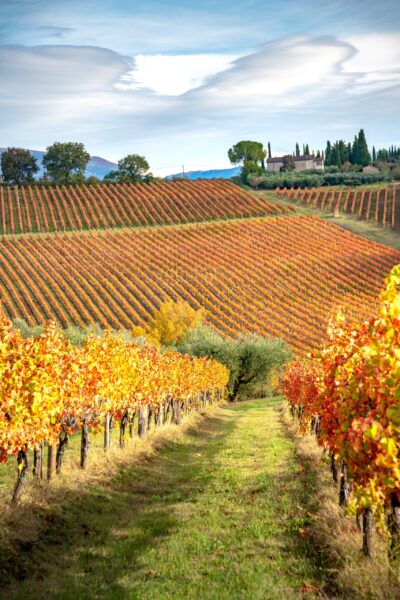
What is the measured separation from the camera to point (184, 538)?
14922 mm

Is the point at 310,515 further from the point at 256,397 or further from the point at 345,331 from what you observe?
the point at 256,397

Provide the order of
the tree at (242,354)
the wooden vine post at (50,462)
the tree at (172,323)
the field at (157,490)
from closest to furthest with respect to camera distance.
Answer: the field at (157,490), the wooden vine post at (50,462), the tree at (242,354), the tree at (172,323)

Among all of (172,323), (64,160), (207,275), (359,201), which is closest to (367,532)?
(172,323)

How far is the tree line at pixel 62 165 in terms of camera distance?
162 meters

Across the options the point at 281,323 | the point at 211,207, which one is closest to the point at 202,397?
the point at 281,323

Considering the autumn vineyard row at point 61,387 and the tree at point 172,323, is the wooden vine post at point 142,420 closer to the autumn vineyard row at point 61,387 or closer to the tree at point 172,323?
the autumn vineyard row at point 61,387

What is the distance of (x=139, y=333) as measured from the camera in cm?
7050

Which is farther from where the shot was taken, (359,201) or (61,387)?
(359,201)

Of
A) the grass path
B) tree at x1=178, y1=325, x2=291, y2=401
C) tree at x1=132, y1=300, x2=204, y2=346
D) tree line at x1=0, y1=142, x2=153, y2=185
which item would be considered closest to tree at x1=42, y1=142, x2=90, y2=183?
tree line at x1=0, y1=142, x2=153, y2=185

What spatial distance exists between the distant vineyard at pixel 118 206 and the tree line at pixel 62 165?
61.8 ft

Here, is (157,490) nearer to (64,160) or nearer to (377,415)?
(377,415)

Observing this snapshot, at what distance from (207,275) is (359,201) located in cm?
5620

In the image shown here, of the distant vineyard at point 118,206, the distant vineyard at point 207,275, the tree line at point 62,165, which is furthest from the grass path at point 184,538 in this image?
the tree line at point 62,165

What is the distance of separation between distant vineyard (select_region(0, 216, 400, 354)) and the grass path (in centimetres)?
5226
